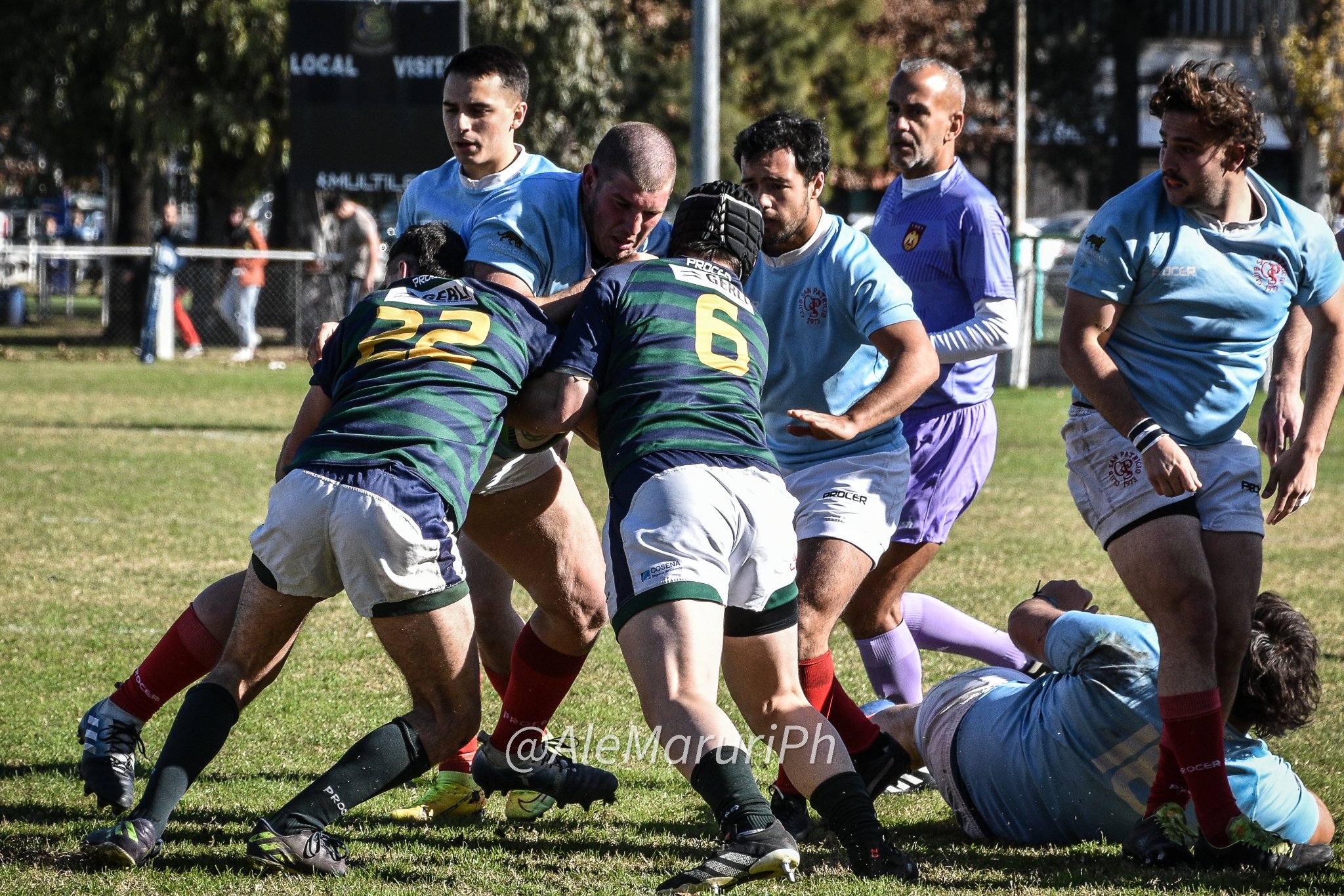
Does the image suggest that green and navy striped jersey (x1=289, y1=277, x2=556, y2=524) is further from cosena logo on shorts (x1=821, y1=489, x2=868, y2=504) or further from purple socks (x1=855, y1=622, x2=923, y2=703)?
purple socks (x1=855, y1=622, x2=923, y2=703)

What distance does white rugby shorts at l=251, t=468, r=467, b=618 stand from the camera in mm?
3465

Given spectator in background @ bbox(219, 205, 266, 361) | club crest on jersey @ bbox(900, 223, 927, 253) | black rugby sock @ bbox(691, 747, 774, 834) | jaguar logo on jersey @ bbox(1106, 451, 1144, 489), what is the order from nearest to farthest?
1. black rugby sock @ bbox(691, 747, 774, 834)
2. jaguar logo on jersey @ bbox(1106, 451, 1144, 489)
3. club crest on jersey @ bbox(900, 223, 927, 253)
4. spectator in background @ bbox(219, 205, 266, 361)

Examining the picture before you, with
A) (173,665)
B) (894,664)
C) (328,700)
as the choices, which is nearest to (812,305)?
(894,664)

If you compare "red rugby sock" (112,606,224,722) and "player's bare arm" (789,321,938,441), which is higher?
"player's bare arm" (789,321,938,441)

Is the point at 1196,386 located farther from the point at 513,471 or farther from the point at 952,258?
the point at 513,471

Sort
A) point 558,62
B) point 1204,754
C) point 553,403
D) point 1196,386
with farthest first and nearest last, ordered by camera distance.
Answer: point 558,62 → point 1196,386 → point 1204,754 → point 553,403

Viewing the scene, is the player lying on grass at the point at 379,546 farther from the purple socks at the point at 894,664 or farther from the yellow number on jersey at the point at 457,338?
the purple socks at the point at 894,664

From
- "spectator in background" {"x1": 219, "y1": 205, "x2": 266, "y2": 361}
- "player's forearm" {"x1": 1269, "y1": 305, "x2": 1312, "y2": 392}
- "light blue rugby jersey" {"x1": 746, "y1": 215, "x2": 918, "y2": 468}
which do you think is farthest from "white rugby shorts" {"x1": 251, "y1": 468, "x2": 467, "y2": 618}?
"spectator in background" {"x1": 219, "y1": 205, "x2": 266, "y2": 361}

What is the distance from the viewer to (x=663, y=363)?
3600 millimetres

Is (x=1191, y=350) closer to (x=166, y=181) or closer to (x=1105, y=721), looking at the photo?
(x=1105, y=721)

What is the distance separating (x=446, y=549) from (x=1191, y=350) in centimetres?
206

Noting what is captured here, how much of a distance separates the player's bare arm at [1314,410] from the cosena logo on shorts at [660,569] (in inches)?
68.4

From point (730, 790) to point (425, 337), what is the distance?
1.33 metres

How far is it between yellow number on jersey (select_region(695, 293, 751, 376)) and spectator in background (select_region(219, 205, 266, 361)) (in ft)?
59.0
